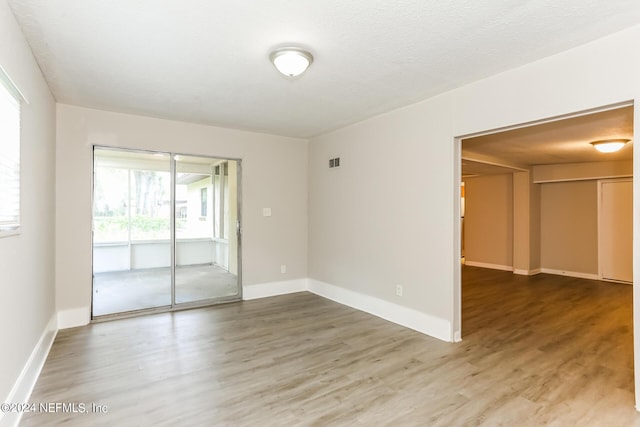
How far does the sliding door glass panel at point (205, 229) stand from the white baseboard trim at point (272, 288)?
0.56 ft

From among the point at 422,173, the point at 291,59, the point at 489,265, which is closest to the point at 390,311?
the point at 422,173

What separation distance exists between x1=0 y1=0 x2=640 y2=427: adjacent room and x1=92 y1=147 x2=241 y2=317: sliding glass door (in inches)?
1.2

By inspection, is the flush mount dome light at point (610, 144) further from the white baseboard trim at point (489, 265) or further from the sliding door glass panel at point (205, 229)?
the sliding door glass panel at point (205, 229)

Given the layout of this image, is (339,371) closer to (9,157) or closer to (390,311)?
(390,311)

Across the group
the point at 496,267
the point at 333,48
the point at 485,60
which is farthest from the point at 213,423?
the point at 496,267

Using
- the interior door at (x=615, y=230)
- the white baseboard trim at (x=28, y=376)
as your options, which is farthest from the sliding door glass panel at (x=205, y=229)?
the interior door at (x=615, y=230)

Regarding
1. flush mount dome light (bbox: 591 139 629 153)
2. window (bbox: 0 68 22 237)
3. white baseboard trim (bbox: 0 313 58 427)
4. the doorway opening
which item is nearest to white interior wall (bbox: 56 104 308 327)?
white baseboard trim (bbox: 0 313 58 427)

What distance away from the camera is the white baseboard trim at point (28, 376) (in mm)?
1936

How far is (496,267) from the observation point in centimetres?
786

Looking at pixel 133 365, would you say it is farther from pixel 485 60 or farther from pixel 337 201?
pixel 485 60

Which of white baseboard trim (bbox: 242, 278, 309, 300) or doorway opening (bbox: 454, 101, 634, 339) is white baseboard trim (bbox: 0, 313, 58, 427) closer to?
white baseboard trim (bbox: 242, 278, 309, 300)

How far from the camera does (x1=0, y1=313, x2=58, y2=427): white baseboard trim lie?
6.35 ft

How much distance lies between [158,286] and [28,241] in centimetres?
259

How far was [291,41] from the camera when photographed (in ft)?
7.79
